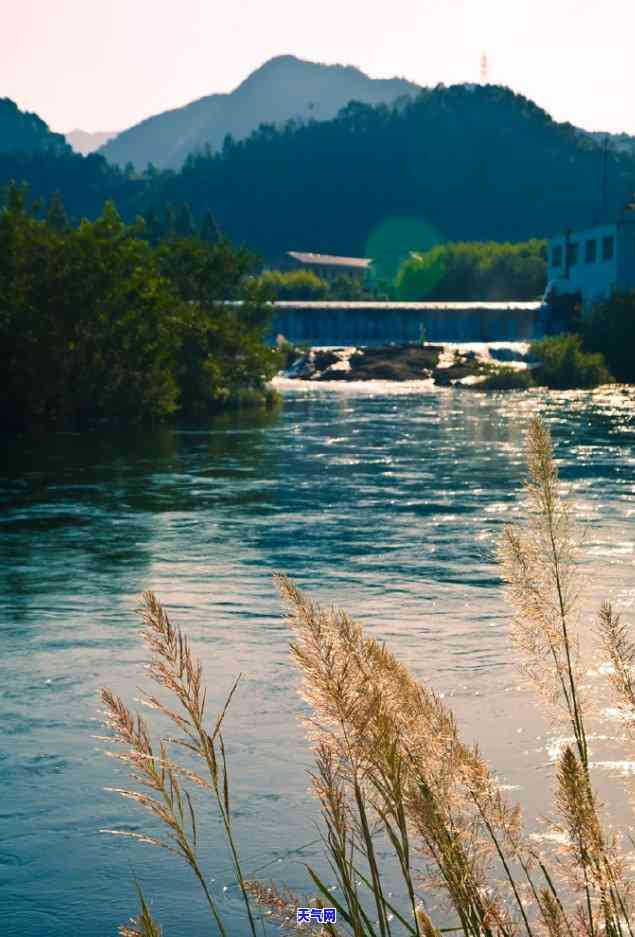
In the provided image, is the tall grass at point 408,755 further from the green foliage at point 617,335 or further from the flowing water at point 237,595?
the green foliage at point 617,335

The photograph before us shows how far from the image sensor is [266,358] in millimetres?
58188

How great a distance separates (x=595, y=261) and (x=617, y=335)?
2363 cm

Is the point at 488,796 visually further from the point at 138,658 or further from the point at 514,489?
the point at 514,489

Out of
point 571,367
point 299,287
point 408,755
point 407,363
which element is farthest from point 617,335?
point 299,287

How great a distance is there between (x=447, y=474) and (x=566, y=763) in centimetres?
2959

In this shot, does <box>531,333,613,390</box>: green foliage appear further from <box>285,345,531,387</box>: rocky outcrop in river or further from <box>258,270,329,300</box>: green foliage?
<box>258,270,329,300</box>: green foliage

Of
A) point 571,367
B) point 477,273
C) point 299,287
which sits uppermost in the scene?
point 477,273

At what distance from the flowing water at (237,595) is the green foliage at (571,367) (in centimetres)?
2440

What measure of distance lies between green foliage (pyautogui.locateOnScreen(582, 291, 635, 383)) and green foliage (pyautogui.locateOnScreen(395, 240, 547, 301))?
3032 inches

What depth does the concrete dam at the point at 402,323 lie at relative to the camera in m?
102

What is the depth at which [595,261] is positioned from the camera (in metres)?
92.1

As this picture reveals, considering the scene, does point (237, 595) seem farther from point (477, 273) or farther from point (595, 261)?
point (477, 273)

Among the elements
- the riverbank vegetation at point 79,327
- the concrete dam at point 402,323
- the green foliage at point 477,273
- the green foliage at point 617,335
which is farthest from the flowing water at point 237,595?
the green foliage at point 477,273

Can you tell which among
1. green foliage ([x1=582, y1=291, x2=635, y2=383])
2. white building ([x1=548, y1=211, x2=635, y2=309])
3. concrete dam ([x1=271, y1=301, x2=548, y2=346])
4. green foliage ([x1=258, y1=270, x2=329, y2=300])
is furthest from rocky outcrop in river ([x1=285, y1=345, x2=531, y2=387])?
green foliage ([x1=258, y1=270, x2=329, y2=300])
